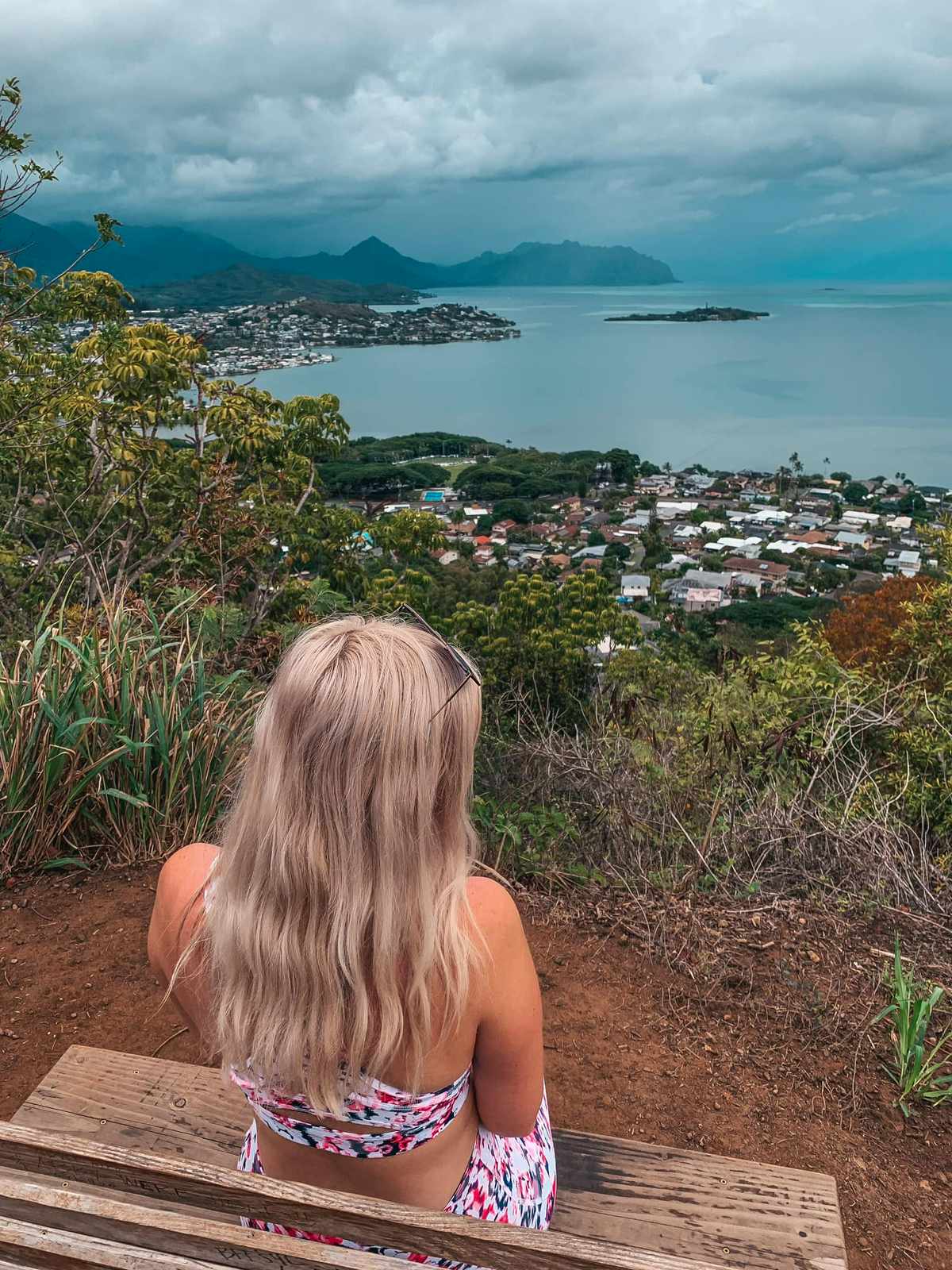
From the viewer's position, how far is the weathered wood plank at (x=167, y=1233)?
0.81 m

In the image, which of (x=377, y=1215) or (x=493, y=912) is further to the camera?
(x=493, y=912)

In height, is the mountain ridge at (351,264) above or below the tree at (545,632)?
above

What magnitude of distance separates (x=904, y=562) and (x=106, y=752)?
24.2 m

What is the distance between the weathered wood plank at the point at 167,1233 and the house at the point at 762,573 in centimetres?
1976

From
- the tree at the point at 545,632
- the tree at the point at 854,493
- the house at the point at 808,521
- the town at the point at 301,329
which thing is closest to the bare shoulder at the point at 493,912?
the tree at the point at 545,632

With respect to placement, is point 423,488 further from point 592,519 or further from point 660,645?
point 660,645

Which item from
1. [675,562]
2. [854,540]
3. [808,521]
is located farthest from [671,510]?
[675,562]

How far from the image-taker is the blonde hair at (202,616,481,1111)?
40.1 inches

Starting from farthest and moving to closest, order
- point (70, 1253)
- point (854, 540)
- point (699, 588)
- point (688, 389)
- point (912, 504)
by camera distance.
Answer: point (688, 389) < point (912, 504) < point (854, 540) < point (699, 588) < point (70, 1253)

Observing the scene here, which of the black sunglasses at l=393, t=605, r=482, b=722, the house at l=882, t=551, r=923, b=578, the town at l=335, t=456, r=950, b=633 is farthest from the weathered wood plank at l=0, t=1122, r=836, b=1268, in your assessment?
the house at l=882, t=551, r=923, b=578

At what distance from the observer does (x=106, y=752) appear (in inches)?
115

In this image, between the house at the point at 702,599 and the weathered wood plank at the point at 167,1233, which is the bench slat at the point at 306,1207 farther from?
the house at the point at 702,599

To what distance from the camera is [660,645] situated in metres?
8.14

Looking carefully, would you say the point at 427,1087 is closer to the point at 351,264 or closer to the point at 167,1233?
the point at 167,1233
